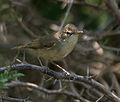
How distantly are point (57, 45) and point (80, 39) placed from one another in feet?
2.93

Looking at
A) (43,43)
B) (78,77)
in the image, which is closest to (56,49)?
(43,43)

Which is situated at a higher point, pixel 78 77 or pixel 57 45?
pixel 57 45

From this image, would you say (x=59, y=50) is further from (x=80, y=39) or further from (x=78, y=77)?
(x=80, y=39)

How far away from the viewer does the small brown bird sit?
11.5ft

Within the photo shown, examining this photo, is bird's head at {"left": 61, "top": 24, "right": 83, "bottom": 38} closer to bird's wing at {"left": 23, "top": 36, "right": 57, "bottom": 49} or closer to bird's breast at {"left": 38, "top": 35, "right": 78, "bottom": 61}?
bird's breast at {"left": 38, "top": 35, "right": 78, "bottom": 61}

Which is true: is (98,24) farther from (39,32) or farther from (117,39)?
(39,32)

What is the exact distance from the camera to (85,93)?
450 cm

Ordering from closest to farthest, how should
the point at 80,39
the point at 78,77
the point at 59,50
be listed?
the point at 78,77 → the point at 59,50 → the point at 80,39

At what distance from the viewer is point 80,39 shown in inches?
174

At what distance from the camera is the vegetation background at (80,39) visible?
452 centimetres

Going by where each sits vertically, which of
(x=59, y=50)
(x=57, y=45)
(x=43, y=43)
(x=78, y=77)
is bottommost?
(x=78, y=77)

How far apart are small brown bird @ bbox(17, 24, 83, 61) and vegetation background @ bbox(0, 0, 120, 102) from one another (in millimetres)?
679

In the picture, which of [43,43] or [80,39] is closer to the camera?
[43,43]

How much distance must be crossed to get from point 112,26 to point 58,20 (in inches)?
53.0
